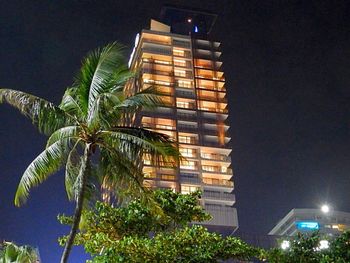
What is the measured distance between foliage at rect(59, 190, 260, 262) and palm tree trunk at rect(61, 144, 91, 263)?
1.36 meters

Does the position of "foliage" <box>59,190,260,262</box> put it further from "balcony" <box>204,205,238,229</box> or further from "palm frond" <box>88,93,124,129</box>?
"balcony" <box>204,205,238,229</box>

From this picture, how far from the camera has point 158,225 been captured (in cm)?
1777

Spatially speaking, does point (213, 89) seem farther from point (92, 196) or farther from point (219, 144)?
point (92, 196)

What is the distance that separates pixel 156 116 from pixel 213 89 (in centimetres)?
1620

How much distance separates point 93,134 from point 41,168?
5.65ft

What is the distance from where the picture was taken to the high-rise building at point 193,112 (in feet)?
312

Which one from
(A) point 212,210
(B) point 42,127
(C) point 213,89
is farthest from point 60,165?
(C) point 213,89

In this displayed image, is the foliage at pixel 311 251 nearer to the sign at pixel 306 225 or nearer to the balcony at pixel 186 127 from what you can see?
the balcony at pixel 186 127

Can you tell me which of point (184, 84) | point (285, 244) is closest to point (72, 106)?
point (285, 244)

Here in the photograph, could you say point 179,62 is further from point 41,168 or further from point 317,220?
point 41,168

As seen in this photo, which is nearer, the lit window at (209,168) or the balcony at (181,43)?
the lit window at (209,168)

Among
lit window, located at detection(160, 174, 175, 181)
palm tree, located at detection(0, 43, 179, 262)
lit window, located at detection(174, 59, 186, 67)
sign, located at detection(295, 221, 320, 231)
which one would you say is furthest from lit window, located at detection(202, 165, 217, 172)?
palm tree, located at detection(0, 43, 179, 262)

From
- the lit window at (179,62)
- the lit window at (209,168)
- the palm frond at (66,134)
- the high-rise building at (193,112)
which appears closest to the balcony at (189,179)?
the high-rise building at (193,112)

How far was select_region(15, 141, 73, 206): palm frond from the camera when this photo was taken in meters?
14.2
